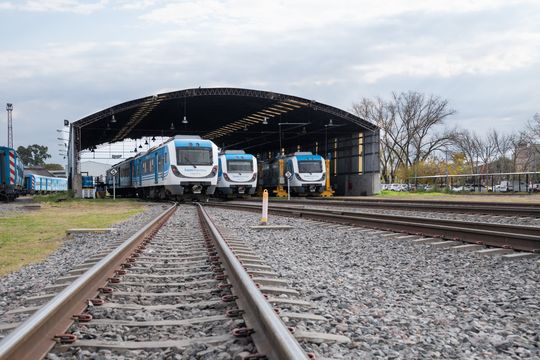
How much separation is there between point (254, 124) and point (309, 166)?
37.5 ft

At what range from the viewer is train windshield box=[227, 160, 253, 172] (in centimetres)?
3341

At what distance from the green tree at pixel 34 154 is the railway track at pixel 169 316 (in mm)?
137706

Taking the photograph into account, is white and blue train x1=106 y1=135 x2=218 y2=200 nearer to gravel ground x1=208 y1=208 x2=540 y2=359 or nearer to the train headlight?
the train headlight

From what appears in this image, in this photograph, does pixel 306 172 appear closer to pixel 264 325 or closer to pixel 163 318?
pixel 163 318

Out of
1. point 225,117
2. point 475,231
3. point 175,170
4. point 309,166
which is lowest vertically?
point 475,231

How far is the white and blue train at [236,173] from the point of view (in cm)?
3328

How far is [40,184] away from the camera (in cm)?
7000

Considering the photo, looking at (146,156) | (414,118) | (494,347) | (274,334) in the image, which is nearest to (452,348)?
(494,347)

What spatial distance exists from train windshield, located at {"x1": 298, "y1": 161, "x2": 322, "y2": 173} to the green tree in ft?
366

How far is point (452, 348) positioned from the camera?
344 cm

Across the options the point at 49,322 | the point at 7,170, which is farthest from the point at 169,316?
the point at 7,170

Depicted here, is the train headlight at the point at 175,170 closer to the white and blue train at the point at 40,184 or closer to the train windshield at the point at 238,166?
the train windshield at the point at 238,166

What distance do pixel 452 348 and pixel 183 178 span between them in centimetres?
2400

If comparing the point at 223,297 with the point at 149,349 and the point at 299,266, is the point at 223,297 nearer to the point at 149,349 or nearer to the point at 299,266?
the point at 149,349
